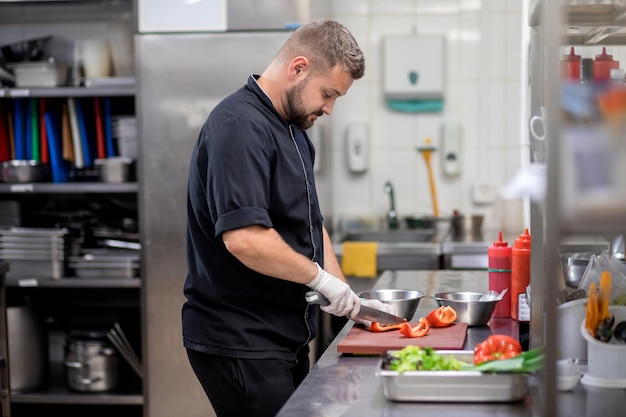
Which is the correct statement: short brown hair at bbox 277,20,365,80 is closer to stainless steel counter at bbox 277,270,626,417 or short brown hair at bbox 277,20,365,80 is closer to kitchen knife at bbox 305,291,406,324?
kitchen knife at bbox 305,291,406,324

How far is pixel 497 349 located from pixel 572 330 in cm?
21

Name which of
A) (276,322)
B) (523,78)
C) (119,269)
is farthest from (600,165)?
(523,78)

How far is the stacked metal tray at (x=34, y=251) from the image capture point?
3873 mm

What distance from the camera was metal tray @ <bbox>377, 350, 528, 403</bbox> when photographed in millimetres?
1575

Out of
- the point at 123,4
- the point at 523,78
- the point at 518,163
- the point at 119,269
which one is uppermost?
the point at 123,4

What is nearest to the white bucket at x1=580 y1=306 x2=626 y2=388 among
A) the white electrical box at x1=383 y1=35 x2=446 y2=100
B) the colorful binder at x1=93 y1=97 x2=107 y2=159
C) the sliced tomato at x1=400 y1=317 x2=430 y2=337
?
the sliced tomato at x1=400 y1=317 x2=430 y2=337

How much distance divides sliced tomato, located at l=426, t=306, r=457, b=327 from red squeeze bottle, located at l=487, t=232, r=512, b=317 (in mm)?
246

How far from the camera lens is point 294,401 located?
1632 mm

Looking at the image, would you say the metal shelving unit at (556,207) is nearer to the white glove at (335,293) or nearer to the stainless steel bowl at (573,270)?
the white glove at (335,293)

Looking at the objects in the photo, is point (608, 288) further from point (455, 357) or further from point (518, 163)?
point (518, 163)

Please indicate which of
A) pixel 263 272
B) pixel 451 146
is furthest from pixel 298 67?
pixel 451 146

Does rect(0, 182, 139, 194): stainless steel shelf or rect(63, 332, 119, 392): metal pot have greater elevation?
rect(0, 182, 139, 194): stainless steel shelf

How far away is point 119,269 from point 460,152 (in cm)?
190

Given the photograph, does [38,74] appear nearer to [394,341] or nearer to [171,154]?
[171,154]
